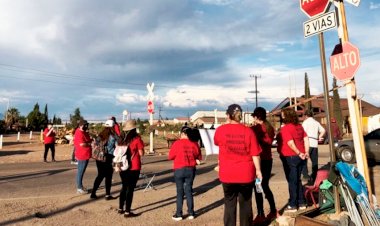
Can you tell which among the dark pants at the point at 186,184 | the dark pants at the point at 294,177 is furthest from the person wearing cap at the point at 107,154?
the dark pants at the point at 294,177

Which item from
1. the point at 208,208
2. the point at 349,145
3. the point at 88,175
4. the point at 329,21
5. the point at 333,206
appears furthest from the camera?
the point at 349,145

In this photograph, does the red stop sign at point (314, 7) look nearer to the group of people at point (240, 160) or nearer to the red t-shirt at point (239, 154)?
the group of people at point (240, 160)

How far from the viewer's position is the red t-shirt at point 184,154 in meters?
7.01

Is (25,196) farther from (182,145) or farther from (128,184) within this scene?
(182,145)

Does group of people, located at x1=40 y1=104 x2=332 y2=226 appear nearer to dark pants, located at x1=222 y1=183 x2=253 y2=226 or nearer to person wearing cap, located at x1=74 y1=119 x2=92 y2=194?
dark pants, located at x1=222 y1=183 x2=253 y2=226

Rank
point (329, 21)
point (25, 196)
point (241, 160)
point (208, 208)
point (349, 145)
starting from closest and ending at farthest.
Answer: point (241, 160), point (329, 21), point (208, 208), point (25, 196), point (349, 145)

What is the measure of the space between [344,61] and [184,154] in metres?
3.14

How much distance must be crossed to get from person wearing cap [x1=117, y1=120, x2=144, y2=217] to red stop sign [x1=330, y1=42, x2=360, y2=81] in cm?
366

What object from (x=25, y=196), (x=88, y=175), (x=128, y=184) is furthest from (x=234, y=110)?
(x=88, y=175)

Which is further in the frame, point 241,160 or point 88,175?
point 88,175

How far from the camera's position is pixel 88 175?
12750 millimetres

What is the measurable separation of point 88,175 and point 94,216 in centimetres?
582

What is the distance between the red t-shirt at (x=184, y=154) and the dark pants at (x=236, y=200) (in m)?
1.95

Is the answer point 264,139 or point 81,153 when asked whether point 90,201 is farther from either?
point 264,139
